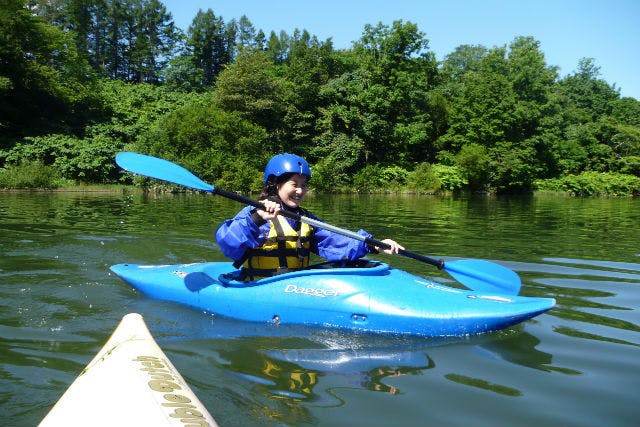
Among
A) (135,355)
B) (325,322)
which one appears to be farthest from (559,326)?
(135,355)

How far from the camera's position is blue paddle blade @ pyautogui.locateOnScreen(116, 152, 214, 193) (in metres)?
4.17

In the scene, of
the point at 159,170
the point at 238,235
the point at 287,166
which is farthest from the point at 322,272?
the point at 159,170

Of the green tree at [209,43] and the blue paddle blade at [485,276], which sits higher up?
the green tree at [209,43]

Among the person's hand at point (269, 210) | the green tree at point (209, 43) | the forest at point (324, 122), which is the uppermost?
the green tree at point (209, 43)

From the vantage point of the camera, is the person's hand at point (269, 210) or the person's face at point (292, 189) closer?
the person's hand at point (269, 210)

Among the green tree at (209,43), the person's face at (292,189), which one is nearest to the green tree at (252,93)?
the green tree at (209,43)

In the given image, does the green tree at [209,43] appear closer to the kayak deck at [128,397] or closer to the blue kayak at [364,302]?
the blue kayak at [364,302]

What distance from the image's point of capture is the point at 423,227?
Answer: 30.6 ft

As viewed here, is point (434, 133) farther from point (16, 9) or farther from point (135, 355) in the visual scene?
point (135, 355)

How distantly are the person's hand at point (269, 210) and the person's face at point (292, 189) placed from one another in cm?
27

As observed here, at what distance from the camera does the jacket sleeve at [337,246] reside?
4.00m

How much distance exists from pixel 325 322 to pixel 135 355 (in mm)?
1568

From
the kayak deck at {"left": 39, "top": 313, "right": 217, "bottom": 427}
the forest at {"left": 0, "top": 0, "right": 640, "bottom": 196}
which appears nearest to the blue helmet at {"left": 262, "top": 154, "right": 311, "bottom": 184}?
the kayak deck at {"left": 39, "top": 313, "right": 217, "bottom": 427}

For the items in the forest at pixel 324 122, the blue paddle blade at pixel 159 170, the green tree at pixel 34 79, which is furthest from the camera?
the green tree at pixel 34 79
